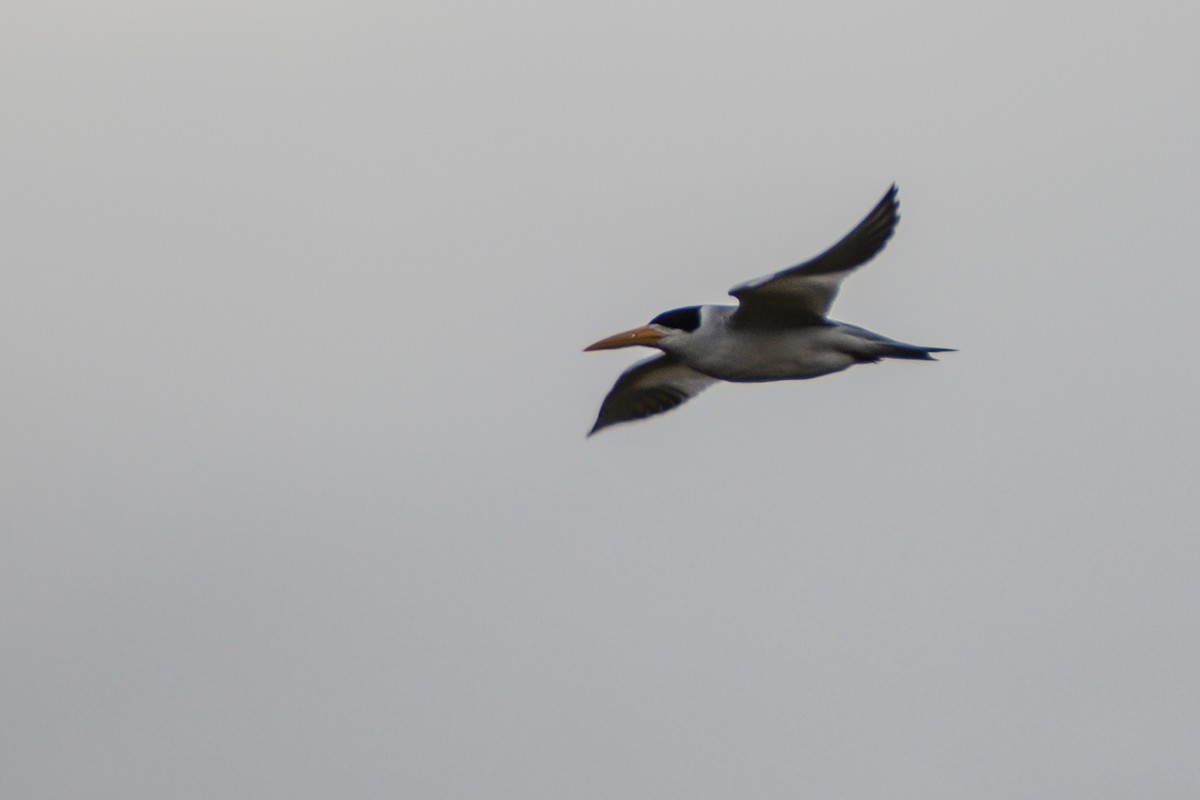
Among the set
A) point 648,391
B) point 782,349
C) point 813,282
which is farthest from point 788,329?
point 648,391

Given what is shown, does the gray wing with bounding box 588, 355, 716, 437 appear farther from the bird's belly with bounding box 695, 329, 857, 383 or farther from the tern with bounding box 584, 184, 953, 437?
the bird's belly with bounding box 695, 329, 857, 383

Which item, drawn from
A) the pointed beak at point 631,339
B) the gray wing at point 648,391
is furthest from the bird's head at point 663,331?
the gray wing at point 648,391

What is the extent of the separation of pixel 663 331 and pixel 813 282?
1.99 meters

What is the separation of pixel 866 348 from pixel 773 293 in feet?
3.49

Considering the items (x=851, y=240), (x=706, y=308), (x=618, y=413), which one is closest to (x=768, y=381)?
(x=706, y=308)

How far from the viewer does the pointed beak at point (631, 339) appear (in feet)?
59.8

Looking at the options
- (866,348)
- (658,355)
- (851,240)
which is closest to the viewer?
(851,240)

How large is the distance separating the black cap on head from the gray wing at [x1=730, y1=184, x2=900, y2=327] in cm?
55

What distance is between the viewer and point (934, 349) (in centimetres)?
1661

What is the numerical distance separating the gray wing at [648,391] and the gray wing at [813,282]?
136 inches

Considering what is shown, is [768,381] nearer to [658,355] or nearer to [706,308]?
[706,308]

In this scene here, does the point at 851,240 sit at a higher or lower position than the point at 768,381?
higher

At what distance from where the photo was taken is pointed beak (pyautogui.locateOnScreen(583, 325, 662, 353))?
1823 centimetres

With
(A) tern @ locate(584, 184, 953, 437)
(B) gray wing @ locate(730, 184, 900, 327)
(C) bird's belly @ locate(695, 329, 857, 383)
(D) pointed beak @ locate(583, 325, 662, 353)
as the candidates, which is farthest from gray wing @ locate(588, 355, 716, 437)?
(B) gray wing @ locate(730, 184, 900, 327)
